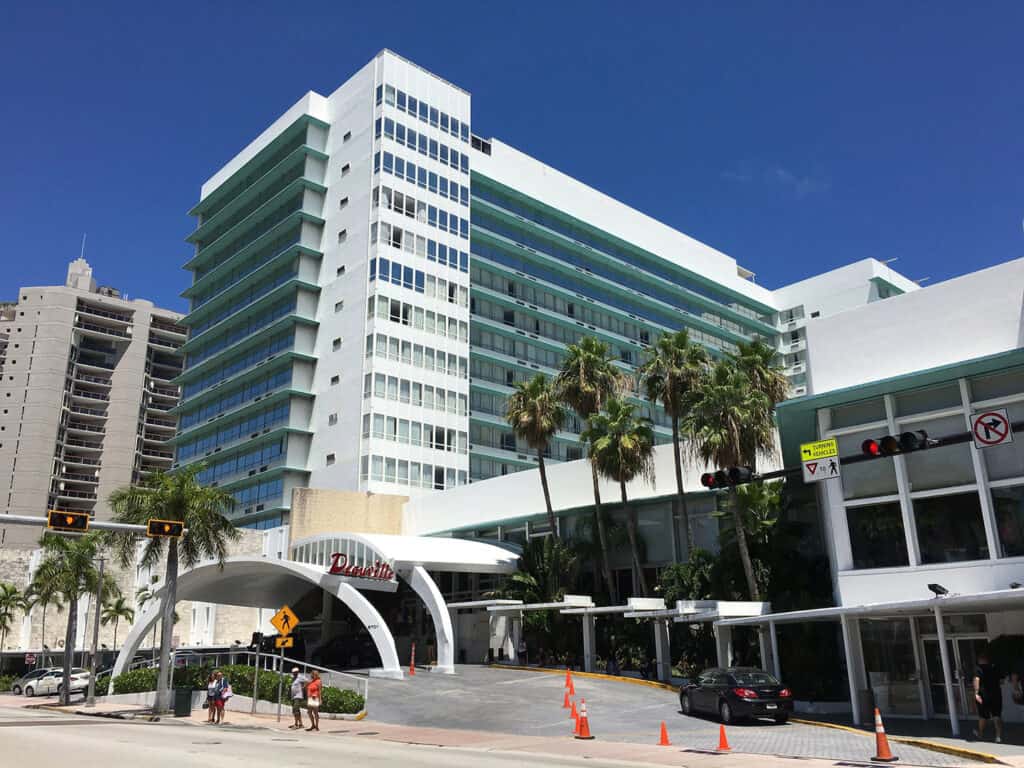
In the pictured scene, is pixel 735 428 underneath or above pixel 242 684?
above

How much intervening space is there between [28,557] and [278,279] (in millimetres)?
29356

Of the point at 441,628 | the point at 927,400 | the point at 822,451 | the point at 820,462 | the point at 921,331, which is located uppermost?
the point at 921,331

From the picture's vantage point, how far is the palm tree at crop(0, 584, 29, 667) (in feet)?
208

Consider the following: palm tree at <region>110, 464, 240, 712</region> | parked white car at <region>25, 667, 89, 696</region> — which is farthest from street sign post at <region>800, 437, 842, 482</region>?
parked white car at <region>25, 667, 89, 696</region>

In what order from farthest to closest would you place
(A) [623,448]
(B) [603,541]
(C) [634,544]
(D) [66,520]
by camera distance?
(B) [603,541] → (C) [634,544] → (A) [623,448] → (D) [66,520]

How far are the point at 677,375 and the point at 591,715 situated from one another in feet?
53.6

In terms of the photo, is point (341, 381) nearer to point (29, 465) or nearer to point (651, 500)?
point (651, 500)

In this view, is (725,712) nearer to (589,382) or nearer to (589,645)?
(589,645)

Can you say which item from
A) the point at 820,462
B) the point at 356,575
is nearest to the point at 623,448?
the point at 356,575

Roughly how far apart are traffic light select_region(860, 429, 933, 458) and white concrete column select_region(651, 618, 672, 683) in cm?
1921

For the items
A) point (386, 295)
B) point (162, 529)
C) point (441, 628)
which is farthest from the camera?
point (386, 295)

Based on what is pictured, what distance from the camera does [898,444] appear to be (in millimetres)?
17406

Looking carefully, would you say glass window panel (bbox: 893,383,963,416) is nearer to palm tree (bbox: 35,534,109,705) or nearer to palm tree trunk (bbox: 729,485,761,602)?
palm tree trunk (bbox: 729,485,761,602)

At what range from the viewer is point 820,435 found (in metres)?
28.1
